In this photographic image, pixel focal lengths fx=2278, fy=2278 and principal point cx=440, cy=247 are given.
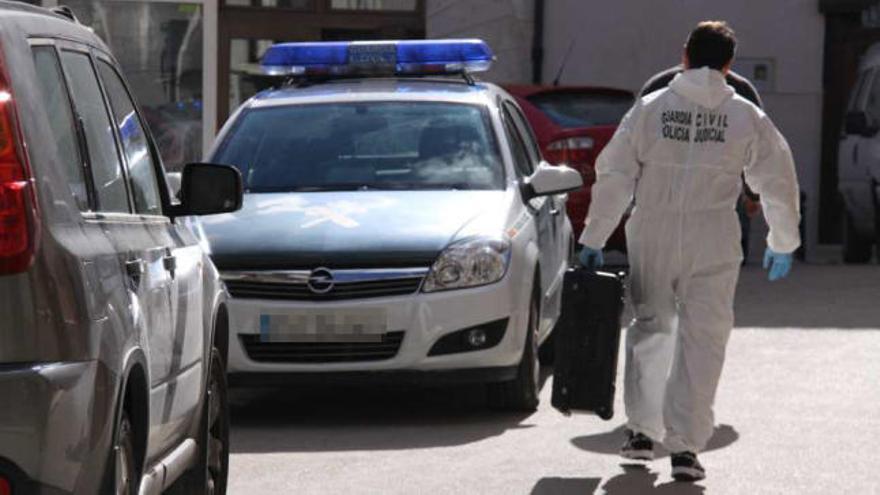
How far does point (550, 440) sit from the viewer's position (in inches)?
387

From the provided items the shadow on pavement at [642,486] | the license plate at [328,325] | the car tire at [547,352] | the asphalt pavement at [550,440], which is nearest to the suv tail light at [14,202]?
the asphalt pavement at [550,440]

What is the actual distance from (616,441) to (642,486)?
1.31m

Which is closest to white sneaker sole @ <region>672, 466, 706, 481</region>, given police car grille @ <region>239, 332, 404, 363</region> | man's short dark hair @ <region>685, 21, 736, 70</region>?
man's short dark hair @ <region>685, 21, 736, 70</region>

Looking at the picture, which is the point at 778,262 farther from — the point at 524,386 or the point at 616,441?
the point at 524,386

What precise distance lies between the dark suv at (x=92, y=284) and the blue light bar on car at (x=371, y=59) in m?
→ 5.15

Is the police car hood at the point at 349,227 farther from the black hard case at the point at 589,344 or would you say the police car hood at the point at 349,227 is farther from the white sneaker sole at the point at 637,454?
the white sneaker sole at the point at 637,454

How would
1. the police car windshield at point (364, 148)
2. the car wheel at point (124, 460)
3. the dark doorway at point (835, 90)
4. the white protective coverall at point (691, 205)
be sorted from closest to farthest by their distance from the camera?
the car wheel at point (124, 460)
the white protective coverall at point (691, 205)
the police car windshield at point (364, 148)
the dark doorway at point (835, 90)

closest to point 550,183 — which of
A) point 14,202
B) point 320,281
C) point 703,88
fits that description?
point 320,281

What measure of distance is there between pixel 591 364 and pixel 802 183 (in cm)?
1537

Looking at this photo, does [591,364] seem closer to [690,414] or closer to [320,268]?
[690,414]

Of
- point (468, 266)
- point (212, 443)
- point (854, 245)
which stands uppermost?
point (468, 266)

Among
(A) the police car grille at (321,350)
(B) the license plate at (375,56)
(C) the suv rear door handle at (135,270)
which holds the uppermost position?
(C) the suv rear door handle at (135,270)

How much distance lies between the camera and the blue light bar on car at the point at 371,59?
40.5ft

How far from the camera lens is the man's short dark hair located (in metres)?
9.03
